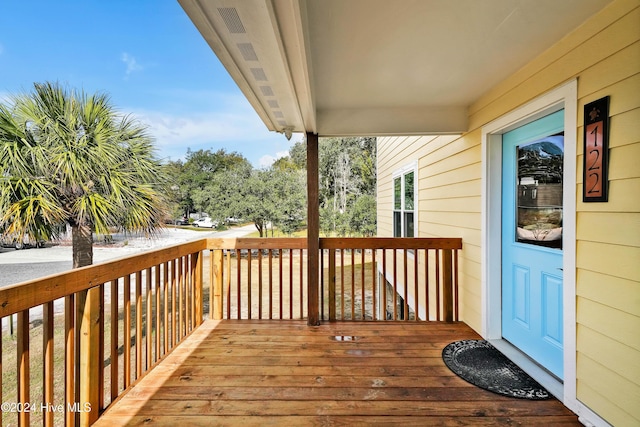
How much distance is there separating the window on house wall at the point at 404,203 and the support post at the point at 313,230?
2.16 meters

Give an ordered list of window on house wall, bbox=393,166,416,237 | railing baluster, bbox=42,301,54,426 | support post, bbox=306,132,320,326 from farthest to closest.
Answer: window on house wall, bbox=393,166,416,237 → support post, bbox=306,132,320,326 → railing baluster, bbox=42,301,54,426

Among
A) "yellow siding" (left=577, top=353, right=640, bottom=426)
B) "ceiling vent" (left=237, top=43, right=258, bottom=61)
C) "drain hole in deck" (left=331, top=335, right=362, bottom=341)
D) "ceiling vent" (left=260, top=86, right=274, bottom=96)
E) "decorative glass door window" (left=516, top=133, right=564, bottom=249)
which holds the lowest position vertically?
"drain hole in deck" (left=331, top=335, right=362, bottom=341)

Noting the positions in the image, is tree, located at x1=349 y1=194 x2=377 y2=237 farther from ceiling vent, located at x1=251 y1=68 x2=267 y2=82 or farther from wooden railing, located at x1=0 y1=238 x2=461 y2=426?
ceiling vent, located at x1=251 y1=68 x2=267 y2=82

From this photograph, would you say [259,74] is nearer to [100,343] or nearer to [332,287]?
[100,343]

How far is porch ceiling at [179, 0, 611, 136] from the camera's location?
1.38 metres

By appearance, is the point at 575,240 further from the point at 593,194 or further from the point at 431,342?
the point at 431,342

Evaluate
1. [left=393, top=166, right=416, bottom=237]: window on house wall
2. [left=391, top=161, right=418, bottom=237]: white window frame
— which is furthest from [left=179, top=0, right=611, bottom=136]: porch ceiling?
[left=393, top=166, right=416, bottom=237]: window on house wall

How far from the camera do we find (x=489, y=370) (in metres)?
2.29

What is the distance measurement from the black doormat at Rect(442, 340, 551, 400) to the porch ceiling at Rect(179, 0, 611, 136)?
2.33 metres

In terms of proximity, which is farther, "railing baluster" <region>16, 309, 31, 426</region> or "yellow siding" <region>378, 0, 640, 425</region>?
"yellow siding" <region>378, 0, 640, 425</region>

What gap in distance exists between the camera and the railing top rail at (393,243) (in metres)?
3.24

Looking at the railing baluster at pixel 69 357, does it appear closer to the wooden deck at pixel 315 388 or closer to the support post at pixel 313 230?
the wooden deck at pixel 315 388

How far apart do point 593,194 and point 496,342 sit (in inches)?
65.4

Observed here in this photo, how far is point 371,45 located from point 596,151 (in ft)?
4.80
